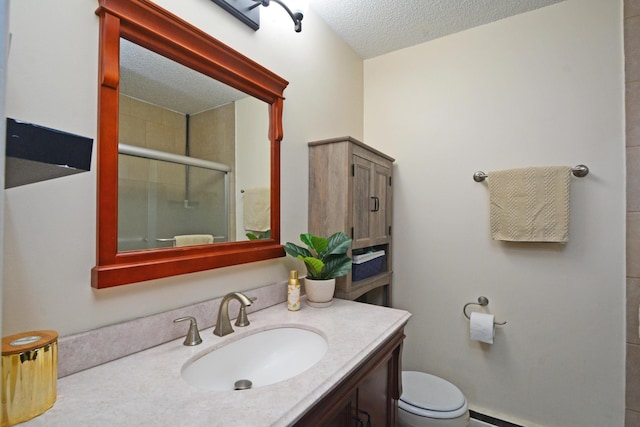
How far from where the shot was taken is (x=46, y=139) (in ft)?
1.46

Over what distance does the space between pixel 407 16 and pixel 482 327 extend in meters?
1.81

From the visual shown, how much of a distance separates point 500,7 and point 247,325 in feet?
6.78

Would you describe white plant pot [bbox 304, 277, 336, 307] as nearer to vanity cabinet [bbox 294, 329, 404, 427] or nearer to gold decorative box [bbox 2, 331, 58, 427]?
vanity cabinet [bbox 294, 329, 404, 427]

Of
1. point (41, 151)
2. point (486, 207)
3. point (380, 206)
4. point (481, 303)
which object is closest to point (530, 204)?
point (486, 207)

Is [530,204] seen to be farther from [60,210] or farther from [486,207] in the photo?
[60,210]

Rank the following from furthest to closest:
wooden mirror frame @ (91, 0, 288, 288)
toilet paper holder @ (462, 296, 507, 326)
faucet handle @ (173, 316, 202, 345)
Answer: toilet paper holder @ (462, 296, 507, 326), faucet handle @ (173, 316, 202, 345), wooden mirror frame @ (91, 0, 288, 288)

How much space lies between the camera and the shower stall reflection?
0.89 metres

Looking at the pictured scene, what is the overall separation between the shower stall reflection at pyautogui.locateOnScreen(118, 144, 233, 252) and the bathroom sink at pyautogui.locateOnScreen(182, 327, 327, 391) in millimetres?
383

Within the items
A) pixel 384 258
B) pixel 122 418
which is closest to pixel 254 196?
pixel 122 418

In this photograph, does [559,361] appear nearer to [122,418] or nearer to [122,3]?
[122,418]

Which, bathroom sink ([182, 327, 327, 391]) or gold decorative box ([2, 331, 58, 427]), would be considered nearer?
gold decorative box ([2, 331, 58, 427])

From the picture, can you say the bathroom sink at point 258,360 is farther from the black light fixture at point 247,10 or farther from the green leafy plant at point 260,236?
the black light fixture at point 247,10

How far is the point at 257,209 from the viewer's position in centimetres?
132

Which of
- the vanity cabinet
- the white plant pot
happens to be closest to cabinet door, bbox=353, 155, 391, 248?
the white plant pot
